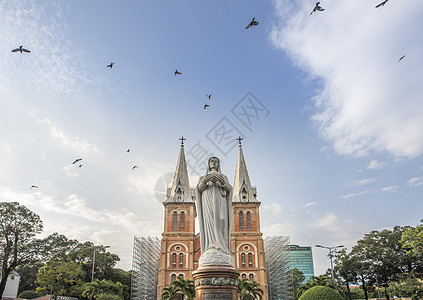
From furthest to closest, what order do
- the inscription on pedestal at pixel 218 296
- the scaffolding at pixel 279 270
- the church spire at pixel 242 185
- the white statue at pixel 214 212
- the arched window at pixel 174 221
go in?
the scaffolding at pixel 279 270
the church spire at pixel 242 185
the arched window at pixel 174 221
the white statue at pixel 214 212
the inscription on pedestal at pixel 218 296

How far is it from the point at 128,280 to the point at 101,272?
224 inches

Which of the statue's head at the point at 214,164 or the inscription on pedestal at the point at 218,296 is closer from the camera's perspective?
the inscription on pedestal at the point at 218,296

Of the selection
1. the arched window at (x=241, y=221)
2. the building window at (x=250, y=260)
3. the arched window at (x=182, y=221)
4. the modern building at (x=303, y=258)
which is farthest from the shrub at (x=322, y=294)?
the modern building at (x=303, y=258)

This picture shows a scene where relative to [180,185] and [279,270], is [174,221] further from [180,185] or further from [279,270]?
[279,270]

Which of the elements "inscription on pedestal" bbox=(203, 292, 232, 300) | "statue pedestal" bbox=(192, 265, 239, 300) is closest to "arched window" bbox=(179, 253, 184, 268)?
"statue pedestal" bbox=(192, 265, 239, 300)

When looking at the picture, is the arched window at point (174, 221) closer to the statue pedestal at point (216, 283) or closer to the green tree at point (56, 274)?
the green tree at point (56, 274)

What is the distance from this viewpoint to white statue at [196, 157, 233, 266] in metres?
10.6

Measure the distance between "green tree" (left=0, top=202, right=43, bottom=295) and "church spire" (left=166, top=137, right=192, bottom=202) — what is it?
1978cm

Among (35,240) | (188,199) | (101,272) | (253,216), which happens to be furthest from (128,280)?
(35,240)

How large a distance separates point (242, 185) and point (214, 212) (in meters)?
38.1

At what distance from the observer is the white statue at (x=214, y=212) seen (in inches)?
417

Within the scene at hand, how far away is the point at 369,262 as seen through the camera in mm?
36469

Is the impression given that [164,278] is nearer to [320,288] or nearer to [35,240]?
[35,240]

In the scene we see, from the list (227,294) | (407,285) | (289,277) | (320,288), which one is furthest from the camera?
(289,277)
